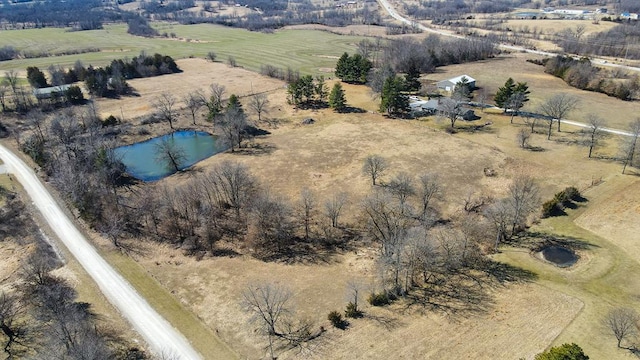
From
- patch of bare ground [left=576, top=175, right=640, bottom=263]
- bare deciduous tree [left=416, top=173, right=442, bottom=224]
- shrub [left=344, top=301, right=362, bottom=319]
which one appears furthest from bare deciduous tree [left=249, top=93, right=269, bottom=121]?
patch of bare ground [left=576, top=175, right=640, bottom=263]

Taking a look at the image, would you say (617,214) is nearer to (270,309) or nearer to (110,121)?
(270,309)

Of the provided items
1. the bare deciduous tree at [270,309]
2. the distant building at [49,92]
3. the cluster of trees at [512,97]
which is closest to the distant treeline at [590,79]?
the cluster of trees at [512,97]

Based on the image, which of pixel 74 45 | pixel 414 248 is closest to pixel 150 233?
pixel 414 248

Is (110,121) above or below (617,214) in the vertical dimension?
above

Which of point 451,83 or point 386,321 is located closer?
point 386,321

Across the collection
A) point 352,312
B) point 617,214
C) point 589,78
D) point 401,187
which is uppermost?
point 589,78

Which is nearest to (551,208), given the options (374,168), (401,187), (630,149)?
(401,187)

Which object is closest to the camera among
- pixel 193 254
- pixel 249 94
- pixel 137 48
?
pixel 193 254

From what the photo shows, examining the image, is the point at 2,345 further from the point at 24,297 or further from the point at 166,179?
the point at 166,179
